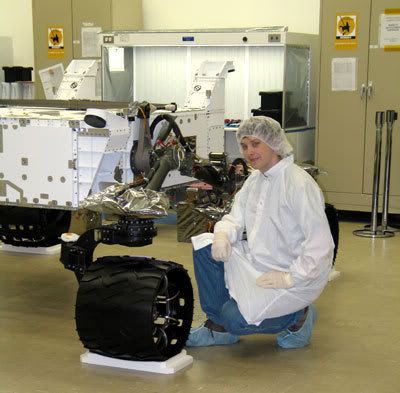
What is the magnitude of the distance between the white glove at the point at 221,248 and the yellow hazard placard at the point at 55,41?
5217 mm

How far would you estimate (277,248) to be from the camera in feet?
13.3

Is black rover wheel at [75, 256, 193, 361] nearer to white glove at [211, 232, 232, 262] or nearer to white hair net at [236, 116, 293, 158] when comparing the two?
white glove at [211, 232, 232, 262]

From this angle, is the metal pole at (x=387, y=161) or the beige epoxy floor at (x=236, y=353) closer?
the beige epoxy floor at (x=236, y=353)

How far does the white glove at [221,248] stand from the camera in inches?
159

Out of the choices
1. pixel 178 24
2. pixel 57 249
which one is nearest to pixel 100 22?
pixel 178 24

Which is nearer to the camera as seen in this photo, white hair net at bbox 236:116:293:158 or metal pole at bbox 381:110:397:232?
white hair net at bbox 236:116:293:158

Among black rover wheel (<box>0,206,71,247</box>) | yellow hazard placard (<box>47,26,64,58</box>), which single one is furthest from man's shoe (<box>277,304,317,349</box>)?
yellow hazard placard (<box>47,26,64,58</box>)

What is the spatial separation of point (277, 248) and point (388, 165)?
3419 millimetres

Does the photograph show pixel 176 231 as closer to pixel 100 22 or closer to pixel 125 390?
pixel 100 22

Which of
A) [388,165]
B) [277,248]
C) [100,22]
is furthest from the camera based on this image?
[100,22]

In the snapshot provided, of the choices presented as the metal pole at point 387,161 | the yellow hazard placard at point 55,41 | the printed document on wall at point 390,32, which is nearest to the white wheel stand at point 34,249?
the metal pole at point 387,161

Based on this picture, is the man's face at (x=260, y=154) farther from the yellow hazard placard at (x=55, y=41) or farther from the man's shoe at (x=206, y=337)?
the yellow hazard placard at (x=55, y=41)

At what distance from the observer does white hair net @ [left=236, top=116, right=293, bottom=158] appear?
411 centimetres

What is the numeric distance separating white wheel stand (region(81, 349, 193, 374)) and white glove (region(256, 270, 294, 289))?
0.48 metres
